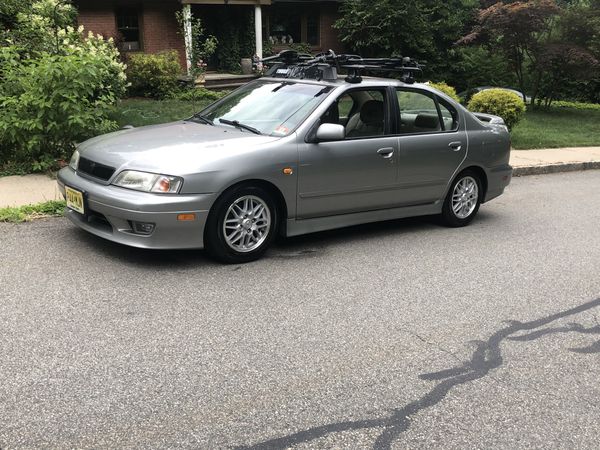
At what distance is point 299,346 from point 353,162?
248 centimetres

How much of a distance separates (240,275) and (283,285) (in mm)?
399

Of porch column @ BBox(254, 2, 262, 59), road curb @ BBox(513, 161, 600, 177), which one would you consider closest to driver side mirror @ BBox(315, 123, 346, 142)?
road curb @ BBox(513, 161, 600, 177)

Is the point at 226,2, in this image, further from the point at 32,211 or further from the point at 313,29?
the point at 32,211

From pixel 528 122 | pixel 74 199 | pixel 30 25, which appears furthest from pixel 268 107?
pixel 528 122

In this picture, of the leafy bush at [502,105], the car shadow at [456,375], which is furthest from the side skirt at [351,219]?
the leafy bush at [502,105]

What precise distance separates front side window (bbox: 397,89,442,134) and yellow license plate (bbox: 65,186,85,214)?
324cm

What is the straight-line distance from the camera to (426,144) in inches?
256

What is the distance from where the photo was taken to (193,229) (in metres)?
5.01

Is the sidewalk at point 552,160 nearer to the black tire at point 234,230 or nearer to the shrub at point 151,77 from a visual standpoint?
the black tire at point 234,230

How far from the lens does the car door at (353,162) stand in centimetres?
567

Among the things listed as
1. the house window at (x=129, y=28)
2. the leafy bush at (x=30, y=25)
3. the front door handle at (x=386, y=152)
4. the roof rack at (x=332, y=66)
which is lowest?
the front door handle at (x=386, y=152)

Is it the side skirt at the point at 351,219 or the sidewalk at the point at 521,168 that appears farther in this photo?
the sidewalk at the point at 521,168

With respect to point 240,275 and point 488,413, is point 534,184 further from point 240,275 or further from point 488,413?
point 488,413

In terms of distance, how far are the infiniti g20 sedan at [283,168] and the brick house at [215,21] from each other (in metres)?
13.0
